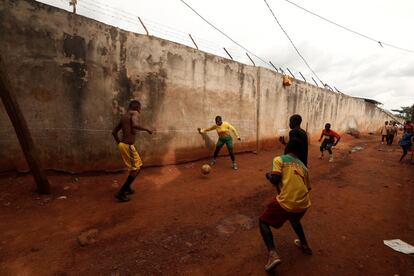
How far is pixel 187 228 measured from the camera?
3.73 meters

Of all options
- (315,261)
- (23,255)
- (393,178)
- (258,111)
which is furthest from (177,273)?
(258,111)

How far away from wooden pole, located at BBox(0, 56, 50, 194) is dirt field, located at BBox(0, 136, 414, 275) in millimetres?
308

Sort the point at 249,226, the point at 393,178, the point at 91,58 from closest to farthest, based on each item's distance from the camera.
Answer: the point at 249,226 → the point at 91,58 → the point at 393,178

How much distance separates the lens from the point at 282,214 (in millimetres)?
2758

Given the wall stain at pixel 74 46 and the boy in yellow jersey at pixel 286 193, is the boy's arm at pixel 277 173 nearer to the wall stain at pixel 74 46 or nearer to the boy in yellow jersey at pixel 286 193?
the boy in yellow jersey at pixel 286 193

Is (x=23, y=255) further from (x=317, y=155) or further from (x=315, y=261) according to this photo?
(x=317, y=155)

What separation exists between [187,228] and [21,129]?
10.1ft

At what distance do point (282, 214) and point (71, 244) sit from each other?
2.57m

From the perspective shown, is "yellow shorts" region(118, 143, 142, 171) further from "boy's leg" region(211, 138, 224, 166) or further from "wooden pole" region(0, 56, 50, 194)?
"boy's leg" region(211, 138, 224, 166)

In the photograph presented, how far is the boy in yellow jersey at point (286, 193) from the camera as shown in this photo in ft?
8.80

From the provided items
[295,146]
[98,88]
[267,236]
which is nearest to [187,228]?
[267,236]

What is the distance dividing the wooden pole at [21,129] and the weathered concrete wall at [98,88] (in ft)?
2.59

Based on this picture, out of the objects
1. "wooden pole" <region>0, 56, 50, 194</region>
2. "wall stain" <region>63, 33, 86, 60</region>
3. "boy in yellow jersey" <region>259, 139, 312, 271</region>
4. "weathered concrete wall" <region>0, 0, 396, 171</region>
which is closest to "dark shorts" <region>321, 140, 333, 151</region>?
"weathered concrete wall" <region>0, 0, 396, 171</region>

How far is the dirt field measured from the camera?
2.87 meters
